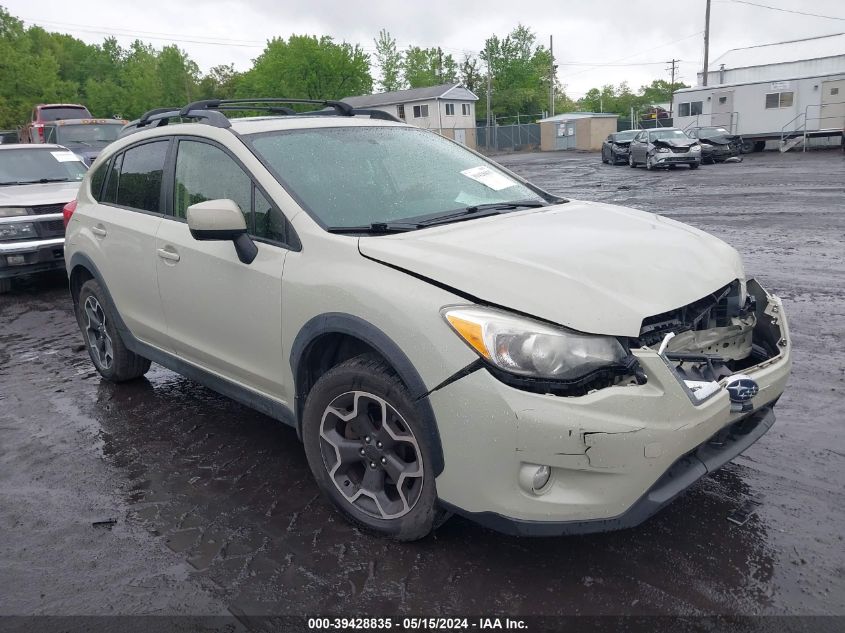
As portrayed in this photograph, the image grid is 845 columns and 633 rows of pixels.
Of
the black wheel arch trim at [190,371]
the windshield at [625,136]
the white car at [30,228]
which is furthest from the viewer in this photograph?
the windshield at [625,136]

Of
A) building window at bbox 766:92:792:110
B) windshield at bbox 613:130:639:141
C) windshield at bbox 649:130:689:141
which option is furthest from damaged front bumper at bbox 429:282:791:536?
building window at bbox 766:92:792:110

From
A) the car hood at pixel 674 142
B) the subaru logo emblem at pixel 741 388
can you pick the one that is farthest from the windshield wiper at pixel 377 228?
the car hood at pixel 674 142

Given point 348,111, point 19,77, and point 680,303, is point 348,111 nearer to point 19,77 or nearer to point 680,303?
point 680,303

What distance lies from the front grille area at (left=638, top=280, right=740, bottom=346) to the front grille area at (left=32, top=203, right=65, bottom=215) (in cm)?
807

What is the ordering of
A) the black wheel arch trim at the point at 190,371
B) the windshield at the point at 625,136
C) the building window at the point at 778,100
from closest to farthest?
the black wheel arch trim at the point at 190,371
the windshield at the point at 625,136
the building window at the point at 778,100

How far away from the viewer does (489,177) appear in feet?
13.8

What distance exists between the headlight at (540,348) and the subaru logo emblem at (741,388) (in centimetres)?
52

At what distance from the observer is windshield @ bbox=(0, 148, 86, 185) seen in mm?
9773

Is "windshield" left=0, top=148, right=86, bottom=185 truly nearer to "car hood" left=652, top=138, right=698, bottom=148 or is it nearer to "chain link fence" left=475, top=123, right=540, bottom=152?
"car hood" left=652, top=138, right=698, bottom=148

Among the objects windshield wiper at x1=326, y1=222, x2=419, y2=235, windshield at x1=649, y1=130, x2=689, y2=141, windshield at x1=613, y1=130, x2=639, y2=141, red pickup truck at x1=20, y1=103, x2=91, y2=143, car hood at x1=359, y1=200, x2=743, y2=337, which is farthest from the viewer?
windshield at x1=613, y1=130, x2=639, y2=141

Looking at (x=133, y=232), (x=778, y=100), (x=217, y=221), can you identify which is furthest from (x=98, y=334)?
(x=778, y=100)

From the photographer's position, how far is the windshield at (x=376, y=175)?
3.48 metres

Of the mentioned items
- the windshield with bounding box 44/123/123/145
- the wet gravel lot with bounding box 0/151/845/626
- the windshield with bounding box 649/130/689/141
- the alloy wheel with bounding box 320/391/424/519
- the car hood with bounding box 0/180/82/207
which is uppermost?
the windshield with bounding box 44/123/123/145

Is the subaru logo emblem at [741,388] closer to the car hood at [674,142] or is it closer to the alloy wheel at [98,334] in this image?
the alloy wheel at [98,334]
